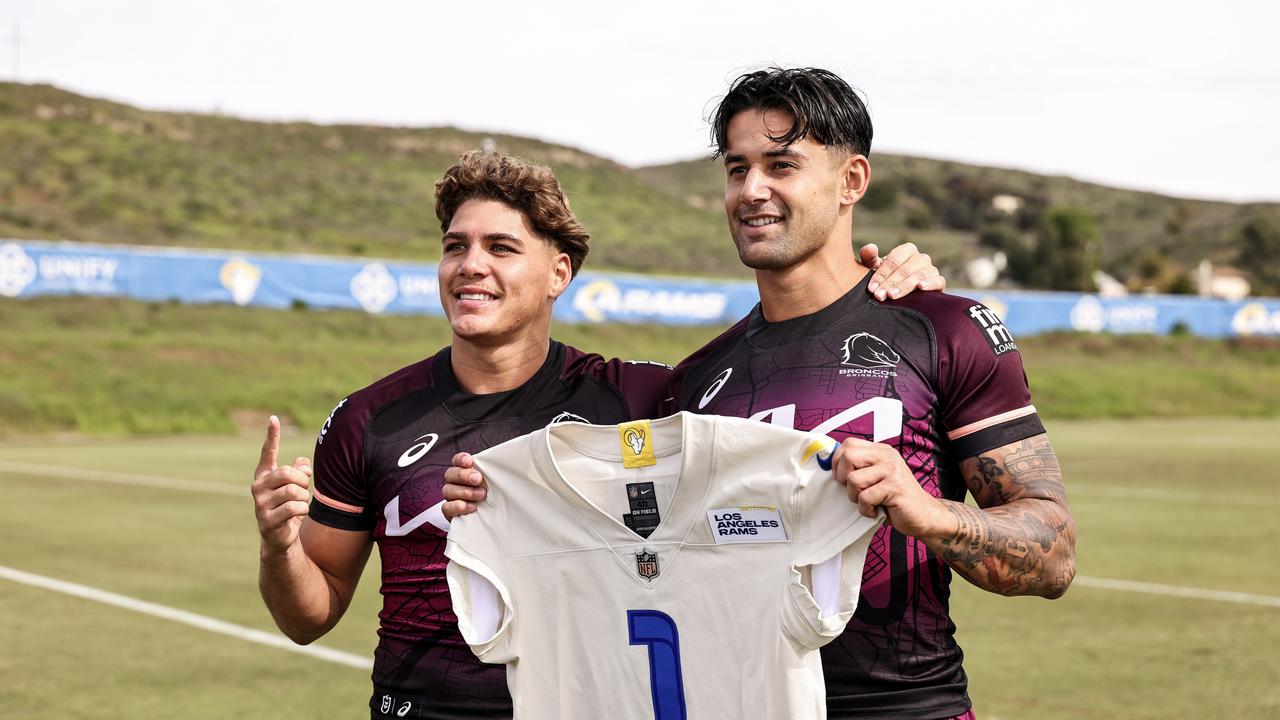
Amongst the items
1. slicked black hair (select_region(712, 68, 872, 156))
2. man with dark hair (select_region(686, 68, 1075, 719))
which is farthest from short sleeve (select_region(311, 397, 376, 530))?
slicked black hair (select_region(712, 68, 872, 156))

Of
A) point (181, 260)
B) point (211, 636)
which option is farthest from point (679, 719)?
point (181, 260)

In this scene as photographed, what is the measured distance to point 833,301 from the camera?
400 cm

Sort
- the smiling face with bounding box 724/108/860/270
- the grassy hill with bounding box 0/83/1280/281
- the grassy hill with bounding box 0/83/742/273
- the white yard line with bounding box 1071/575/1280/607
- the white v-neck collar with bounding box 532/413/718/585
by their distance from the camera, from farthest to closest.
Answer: the grassy hill with bounding box 0/83/1280/281 → the grassy hill with bounding box 0/83/742/273 → the white yard line with bounding box 1071/575/1280/607 → the smiling face with bounding box 724/108/860/270 → the white v-neck collar with bounding box 532/413/718/585

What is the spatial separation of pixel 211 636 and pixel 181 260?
2653cm

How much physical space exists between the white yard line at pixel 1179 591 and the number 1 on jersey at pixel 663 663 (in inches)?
338

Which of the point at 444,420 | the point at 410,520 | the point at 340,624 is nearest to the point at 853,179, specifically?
the point at 444,420

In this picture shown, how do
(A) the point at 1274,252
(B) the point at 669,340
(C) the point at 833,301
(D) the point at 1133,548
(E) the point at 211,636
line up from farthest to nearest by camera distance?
1. (A) the point at 1274,252
2. (B) the point at 669,340
3. (D) the point at 1133,548
4. (E) the point at 211,636
5. (C) the point at 833,301

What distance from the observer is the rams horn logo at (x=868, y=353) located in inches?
149

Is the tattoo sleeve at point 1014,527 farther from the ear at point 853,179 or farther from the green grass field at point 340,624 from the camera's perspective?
the green grass field at point 340,624

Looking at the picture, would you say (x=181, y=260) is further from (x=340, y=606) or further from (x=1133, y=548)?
(x=340, y=606)

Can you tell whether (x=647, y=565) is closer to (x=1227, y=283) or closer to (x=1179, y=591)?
(x=1179, y=591)

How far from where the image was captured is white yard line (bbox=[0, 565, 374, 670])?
9102mm

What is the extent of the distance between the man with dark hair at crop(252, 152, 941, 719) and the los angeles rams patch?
2.91ft

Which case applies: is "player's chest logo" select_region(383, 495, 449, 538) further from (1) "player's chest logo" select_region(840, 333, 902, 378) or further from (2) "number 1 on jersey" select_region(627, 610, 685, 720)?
(1) "player's chest logo" select_region(840, 333, 902, 378)
